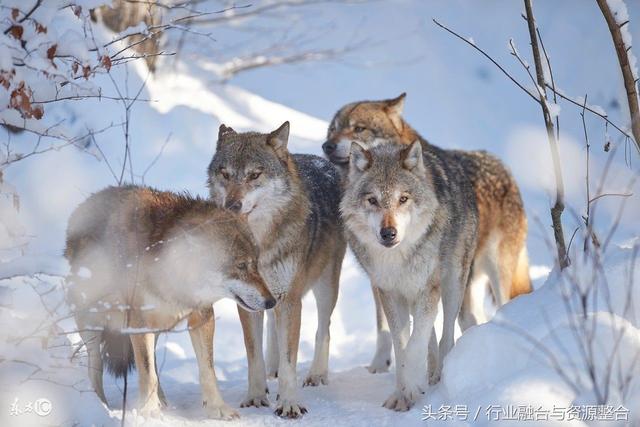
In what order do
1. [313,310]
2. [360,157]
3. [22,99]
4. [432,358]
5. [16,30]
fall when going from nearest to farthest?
[22,99]
[16,30]
[360,157]
[432,358]
[313,310]

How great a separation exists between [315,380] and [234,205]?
1760mm

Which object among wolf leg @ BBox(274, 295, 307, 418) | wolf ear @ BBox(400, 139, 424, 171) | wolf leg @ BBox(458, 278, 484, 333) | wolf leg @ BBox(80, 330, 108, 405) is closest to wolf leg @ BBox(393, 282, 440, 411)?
wolf leg @ BBox(274, 295, 307, 418)

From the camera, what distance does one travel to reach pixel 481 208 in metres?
7.25

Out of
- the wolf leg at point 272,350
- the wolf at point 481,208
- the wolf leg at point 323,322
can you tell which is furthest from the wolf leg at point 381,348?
the wolf leg at point 272,350

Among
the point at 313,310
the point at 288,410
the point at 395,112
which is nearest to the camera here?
the point at 288,410

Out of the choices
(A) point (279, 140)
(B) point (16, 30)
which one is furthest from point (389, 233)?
(B) point (16, 30)

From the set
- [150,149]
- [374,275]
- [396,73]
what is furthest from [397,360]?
[396,73]

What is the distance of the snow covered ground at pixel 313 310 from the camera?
4391 mm

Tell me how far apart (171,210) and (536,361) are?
7.99 feet

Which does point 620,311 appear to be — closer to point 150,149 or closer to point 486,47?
point 150,149

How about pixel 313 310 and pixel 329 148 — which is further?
pixel 313 310

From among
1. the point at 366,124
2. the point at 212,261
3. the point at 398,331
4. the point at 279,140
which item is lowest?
the point at 398,331

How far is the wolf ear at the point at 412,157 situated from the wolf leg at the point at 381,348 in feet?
5.07

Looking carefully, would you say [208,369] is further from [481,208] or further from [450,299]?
[481,208]
